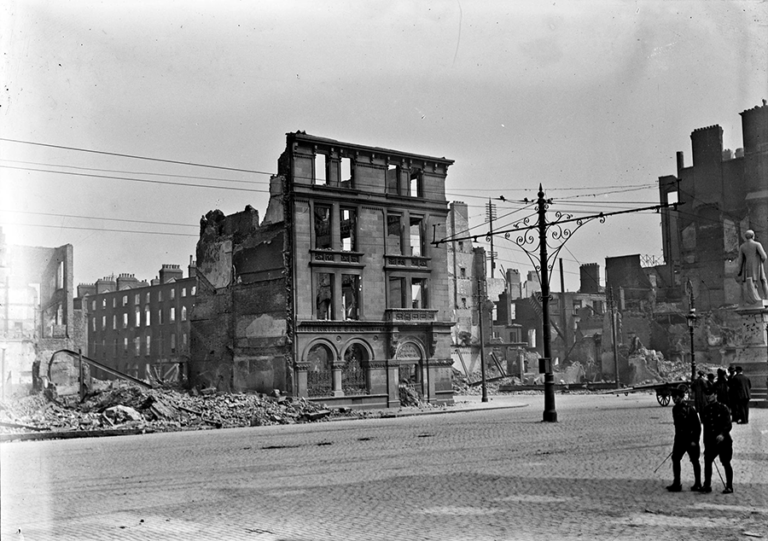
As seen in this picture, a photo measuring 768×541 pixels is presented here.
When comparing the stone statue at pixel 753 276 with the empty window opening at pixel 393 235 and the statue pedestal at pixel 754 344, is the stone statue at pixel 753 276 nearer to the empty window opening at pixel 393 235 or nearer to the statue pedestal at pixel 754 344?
the statue pedestal at pixel 754 344

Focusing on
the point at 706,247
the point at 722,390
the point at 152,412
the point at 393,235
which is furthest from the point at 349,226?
the point at 706,247

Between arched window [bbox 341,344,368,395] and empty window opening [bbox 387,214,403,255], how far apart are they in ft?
17.3

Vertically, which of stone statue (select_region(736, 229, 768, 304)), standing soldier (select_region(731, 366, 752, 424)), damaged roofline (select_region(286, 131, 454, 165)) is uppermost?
damaged roofline (select_region(286, 131, 454, 165))

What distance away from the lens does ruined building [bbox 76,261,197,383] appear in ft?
240

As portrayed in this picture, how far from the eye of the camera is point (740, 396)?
819 inches

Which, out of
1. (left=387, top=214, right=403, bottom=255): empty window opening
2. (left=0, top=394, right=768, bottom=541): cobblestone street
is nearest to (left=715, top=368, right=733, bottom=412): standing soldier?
(left=0, top=394, right=768, bottom=541): cobblestone street

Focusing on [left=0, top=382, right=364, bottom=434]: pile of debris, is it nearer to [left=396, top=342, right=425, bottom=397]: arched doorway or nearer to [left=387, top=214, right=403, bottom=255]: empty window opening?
[left=396, top=342, right=425, bottom=397]: arched doorway

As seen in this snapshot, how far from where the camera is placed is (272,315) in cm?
3706

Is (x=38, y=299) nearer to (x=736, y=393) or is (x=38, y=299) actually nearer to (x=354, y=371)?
(x=354, y=371)

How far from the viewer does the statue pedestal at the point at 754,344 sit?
2594 cm

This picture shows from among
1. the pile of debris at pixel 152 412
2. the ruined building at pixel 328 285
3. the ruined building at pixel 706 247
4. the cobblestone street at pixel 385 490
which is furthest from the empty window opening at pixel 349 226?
the ruined building at pixel 706 247

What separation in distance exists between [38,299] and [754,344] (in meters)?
47.1

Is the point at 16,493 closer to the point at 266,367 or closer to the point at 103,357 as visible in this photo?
the point at 266,367

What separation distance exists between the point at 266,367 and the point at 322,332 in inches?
119
